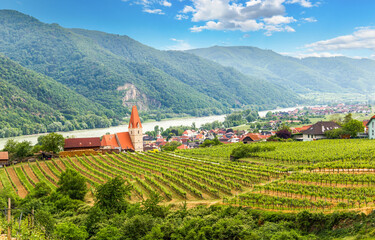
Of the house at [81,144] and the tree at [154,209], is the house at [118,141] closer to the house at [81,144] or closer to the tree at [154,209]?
the house at [81,144]

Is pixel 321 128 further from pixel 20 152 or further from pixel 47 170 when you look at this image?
pixel 20 152

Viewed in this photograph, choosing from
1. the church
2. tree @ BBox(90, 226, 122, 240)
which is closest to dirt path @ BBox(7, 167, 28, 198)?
the church

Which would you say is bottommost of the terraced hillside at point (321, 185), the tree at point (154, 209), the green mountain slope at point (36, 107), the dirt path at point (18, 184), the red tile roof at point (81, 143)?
the dirt path at point (18, 184)

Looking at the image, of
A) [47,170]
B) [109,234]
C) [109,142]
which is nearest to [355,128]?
[109,142]

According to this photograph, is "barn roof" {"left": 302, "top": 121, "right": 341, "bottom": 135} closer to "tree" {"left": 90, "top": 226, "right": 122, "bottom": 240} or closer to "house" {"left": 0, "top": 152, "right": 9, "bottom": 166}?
"house" {"left": 0, "top": 152, "right": 9, "bottom": 166}

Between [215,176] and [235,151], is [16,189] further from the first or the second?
[235,151]

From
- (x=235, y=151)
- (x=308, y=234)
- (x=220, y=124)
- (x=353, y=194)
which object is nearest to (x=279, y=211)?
(x=308, y=234)

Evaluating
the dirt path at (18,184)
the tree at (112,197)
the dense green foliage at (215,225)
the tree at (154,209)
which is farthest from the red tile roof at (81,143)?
the tree at (154,209)
